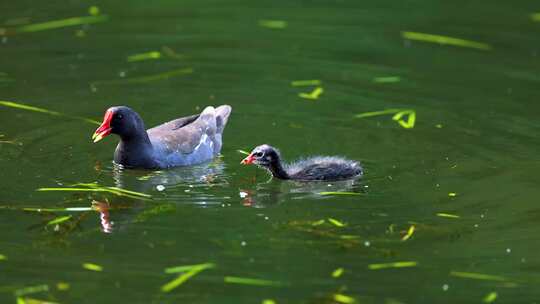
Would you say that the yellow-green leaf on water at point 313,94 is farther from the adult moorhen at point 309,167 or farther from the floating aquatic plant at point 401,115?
the adult moorhen at point 309,167

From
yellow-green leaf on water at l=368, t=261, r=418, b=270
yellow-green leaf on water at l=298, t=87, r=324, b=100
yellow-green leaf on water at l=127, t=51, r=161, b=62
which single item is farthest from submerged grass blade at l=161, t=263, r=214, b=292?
yellow-green leaf on water at l=127, t=51, r=161, b=62

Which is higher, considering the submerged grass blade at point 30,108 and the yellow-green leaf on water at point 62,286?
the yellow-green leaf on water at point 62,286

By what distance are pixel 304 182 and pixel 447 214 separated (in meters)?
1.78

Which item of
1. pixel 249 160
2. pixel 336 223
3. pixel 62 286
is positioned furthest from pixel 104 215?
pixel 336 223

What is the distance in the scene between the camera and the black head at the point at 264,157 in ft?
36.2

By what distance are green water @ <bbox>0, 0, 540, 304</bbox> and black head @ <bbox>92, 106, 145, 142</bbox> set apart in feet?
1.17

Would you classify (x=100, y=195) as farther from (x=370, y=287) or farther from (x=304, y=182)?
(x=370, y=287)

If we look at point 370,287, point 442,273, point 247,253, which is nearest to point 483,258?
point 442,273

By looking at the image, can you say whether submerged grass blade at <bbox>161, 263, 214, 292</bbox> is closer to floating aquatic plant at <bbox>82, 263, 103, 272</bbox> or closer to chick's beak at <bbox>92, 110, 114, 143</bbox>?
floating aquatic plant at <bbox>82, 263, 103, 272</bbox>

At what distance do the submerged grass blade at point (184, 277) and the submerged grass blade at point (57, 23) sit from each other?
26.4 ft

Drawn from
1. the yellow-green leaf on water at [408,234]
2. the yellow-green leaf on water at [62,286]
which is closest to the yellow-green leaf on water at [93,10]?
the yellow-green leaf on water at [408,234]

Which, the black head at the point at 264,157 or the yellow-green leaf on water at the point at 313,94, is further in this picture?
the yellow-green leaf on water at the point at 313,94

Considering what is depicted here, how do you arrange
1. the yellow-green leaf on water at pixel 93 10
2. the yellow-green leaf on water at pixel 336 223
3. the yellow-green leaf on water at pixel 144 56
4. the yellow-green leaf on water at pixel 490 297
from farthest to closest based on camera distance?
the yellow-green leaf on water at pixel 93 10
the yellow-green leaf on water at pixel 144 56
the yellow-green leaf on water at pixel 336 223
the yellow-green leaf on water at pixel 490 297

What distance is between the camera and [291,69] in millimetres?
14719
